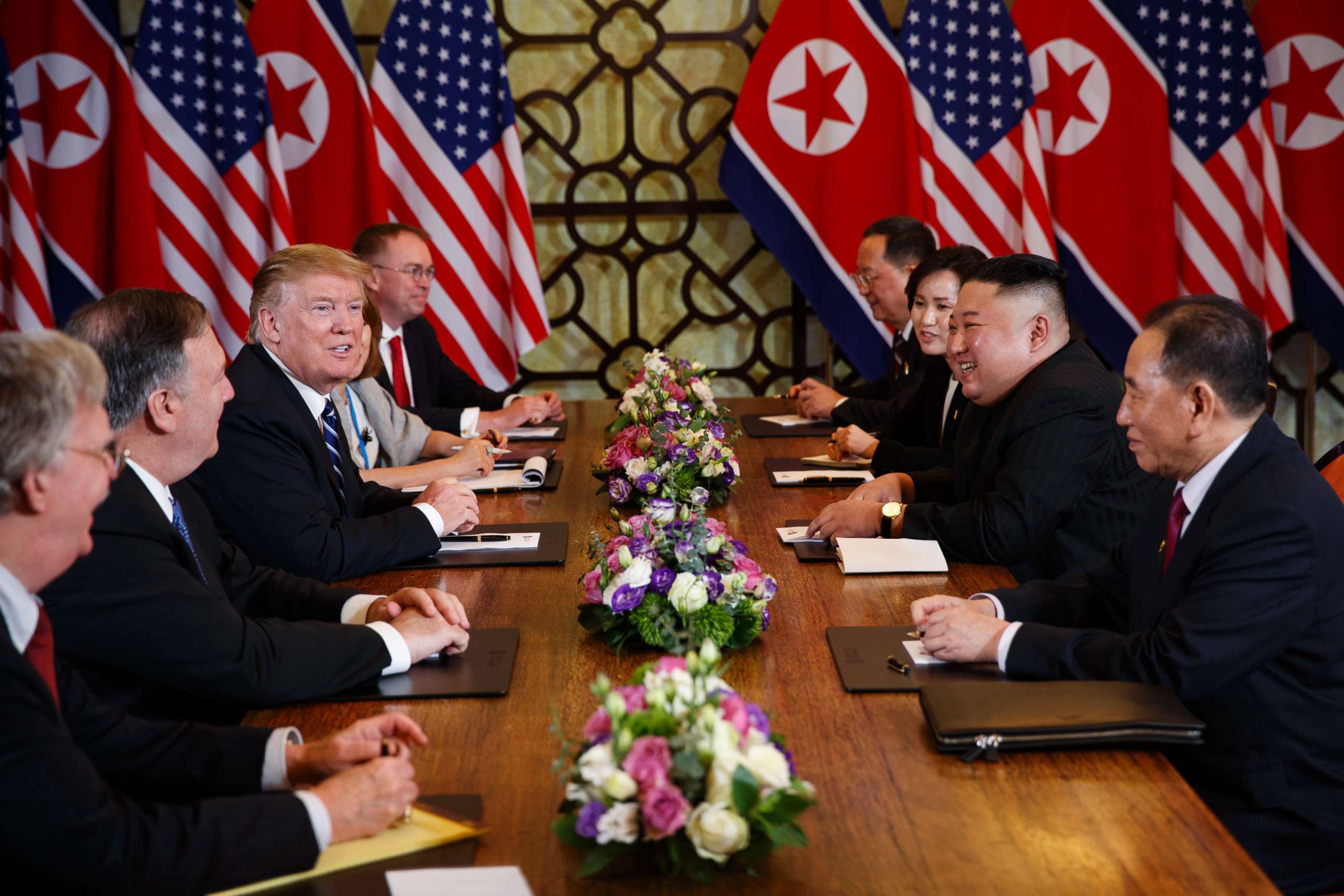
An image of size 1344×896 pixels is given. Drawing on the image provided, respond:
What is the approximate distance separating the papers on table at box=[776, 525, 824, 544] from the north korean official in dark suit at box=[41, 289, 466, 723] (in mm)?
1013

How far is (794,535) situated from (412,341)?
117 inches

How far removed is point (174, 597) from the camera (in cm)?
193

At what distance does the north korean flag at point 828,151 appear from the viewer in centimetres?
616

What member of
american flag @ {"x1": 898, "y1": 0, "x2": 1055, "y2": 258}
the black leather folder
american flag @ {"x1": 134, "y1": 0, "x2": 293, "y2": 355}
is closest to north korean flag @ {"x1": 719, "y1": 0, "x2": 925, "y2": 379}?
american flag @ {"x1": 898, "y1": 0, "x2": 1055, "y2": 258}

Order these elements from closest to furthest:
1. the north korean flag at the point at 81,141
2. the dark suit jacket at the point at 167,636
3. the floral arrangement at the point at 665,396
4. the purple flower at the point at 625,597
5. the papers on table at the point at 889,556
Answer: the dark suit jacket at the point at 167,636, the purple flower at the point at 625,597, the papers on table at the point at 889,556, the floral arrangement at the point at 665,396, the north korean flag at the point at 81,141

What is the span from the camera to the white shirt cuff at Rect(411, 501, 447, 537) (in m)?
2.94

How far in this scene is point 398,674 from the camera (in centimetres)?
212

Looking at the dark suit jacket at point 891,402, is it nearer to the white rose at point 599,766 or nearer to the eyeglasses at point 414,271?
the eyeglasses at point 414,271

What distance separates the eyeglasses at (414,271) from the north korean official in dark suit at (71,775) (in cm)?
359

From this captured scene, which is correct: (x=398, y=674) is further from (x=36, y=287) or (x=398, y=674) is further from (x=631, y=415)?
(x=36, y=287)

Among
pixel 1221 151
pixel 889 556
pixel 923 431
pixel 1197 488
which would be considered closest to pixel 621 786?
pixel 1197 488

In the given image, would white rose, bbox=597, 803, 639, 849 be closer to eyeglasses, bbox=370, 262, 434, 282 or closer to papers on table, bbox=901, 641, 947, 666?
papers on table, bbox=901, 641, 947, 666

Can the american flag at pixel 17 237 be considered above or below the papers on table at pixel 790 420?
above

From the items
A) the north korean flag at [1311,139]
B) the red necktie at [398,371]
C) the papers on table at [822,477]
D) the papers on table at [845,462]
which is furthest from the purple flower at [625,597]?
the north korean flag at [1311,139]
